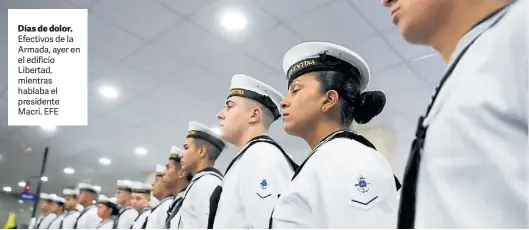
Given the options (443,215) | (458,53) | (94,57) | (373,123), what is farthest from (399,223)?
(373,123)

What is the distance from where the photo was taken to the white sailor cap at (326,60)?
4.13 ft

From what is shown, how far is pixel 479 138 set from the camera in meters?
0.43

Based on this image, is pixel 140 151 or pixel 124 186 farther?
pixel 140 151

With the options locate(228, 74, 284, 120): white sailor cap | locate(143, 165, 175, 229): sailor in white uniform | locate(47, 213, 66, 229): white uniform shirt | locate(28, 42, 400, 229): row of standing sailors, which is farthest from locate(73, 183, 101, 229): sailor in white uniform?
locate(228, 74, 284, 120): white sailor cap

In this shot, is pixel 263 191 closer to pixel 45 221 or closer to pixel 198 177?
pixel 198 177

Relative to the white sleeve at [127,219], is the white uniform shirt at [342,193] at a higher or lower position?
lower

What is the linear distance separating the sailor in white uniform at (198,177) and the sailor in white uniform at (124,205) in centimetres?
204

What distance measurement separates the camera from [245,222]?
128 centimetres

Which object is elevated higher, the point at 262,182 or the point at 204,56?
the point at 204,56

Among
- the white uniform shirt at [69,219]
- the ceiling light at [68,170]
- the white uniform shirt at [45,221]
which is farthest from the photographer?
the ceiling light at [68,170]

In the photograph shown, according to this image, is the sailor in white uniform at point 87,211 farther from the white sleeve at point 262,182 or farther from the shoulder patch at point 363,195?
the shoulder patch at point 363,195

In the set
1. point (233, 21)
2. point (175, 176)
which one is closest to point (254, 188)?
point (175, 176)

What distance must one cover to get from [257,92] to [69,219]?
448cm

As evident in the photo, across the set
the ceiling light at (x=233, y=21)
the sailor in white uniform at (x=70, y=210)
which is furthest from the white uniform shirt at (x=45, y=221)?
the ceiling light at (x=233, y=21)
